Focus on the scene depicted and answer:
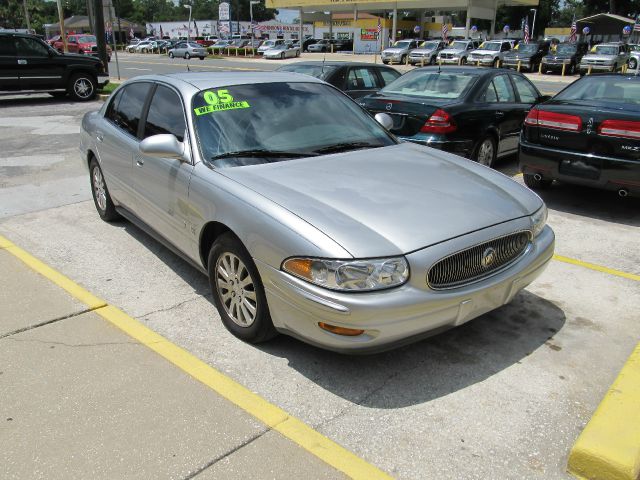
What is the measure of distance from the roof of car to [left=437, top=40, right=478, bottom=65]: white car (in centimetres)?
3415

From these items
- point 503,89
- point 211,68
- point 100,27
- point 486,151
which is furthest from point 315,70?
point 211,68

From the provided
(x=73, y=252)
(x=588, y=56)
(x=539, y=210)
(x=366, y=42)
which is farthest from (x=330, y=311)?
(x=366, y=42)

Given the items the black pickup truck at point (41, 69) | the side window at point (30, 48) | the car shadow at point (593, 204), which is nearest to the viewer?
the car shadow at point (593, 204)

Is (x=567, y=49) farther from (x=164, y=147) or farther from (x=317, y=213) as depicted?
(x=317, y=213)

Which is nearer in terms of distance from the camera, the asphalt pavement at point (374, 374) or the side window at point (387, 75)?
the asphalt pavement at point (374, 374)

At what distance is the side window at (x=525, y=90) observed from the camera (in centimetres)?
845

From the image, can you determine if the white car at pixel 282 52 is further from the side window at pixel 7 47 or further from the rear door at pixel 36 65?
the side window at pixel 7 47

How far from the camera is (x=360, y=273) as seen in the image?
2811mm

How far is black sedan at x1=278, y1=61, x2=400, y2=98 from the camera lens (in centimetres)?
968

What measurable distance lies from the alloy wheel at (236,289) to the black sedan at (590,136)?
4.33 metres

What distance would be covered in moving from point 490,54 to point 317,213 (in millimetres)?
35571

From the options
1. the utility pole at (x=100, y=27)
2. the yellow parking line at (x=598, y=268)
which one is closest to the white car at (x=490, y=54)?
the utility pole at (x=100, y=27)

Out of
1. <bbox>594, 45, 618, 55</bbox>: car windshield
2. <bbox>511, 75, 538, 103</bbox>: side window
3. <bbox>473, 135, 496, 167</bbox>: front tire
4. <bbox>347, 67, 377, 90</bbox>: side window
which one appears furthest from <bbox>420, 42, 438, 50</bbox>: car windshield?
<bbox>473, 135, 496, 167</bbox>: front tire

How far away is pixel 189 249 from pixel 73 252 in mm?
1765
